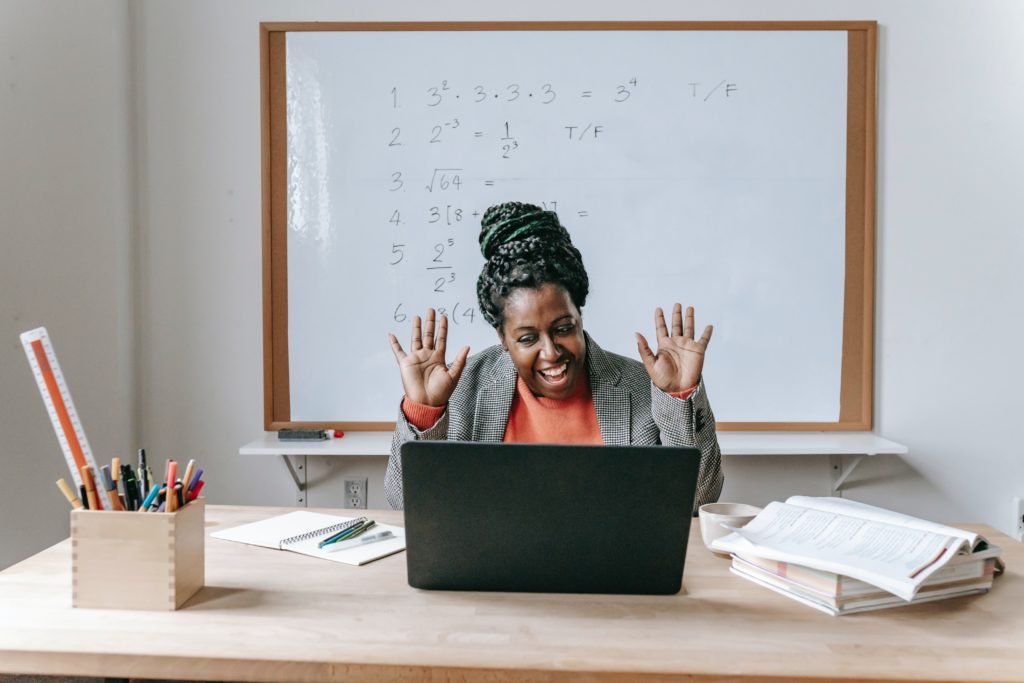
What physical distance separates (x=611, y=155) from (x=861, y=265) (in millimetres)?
881

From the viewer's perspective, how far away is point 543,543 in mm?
964

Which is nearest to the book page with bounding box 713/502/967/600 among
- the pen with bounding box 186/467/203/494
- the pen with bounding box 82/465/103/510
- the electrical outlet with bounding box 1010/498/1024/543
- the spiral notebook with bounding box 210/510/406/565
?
the spiral notebook with bounding box 210/510/406/565

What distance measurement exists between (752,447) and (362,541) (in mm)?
1504

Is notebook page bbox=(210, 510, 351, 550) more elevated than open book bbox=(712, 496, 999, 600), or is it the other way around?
open book bbox=(712, 496, 999, 600)

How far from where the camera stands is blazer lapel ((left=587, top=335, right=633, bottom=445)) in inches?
66.8

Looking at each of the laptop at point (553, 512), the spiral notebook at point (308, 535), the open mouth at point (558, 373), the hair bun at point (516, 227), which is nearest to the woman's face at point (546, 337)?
the open mouth at point (558, 373)

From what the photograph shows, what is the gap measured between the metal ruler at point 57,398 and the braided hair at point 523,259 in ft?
3.14

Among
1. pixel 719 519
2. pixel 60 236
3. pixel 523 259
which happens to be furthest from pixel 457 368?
pixel 60 236

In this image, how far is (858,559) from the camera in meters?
0.96

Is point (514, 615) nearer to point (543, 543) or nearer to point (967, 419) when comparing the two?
Answer: point (543, 543)

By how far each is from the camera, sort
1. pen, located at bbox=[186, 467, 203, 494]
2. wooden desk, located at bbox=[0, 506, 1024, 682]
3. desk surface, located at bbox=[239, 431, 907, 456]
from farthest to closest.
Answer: desk surface, located at bbox=[239, 431, 907, 456]
pen, located at bbox=[186, 467, 203, 494]
wooden desk, located at bbox=[0, 506, 1024, 682]

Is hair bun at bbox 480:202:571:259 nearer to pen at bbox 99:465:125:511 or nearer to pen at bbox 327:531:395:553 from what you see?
pen at bbox 327:531:395:553

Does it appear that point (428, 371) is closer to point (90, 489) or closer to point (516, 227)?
point (516, 227)

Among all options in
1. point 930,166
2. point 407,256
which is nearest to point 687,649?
point 407,256
